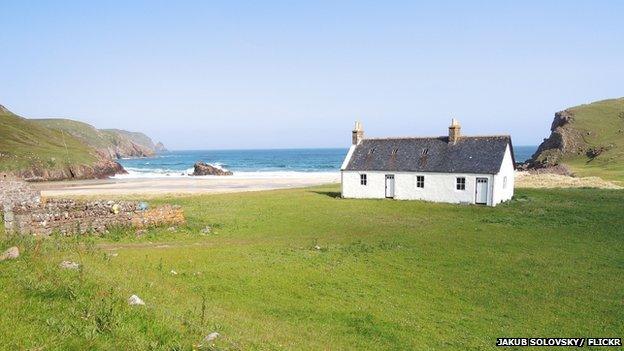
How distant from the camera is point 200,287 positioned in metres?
16.3

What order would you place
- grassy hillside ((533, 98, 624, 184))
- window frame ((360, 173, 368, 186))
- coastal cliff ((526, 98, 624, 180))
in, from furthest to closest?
grassy hillside ((533, 98, 624, 184)), coastal cliff ((526, 98, 624, 180)), window frame ((360, 173, 368, 186))

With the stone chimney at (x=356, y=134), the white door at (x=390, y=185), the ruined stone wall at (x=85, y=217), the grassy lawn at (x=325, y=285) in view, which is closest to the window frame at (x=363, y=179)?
the white door at (x=390, y=185)

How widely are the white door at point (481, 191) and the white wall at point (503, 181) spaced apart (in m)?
0.92

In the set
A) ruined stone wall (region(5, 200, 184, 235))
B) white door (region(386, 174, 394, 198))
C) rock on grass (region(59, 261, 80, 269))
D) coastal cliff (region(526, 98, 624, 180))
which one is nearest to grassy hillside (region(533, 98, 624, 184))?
coastal cliff (region(526, 98, 624, 180))

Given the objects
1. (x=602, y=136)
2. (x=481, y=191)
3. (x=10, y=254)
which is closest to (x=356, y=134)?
(x=481, y=191)

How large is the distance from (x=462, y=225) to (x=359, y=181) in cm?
1737

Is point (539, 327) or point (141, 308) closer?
point (141, 308)

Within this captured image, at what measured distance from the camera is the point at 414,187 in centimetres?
4297

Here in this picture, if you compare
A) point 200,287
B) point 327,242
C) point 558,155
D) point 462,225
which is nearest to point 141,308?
point 200,287

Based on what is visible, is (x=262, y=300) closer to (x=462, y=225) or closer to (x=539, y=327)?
(x=539, y=327)

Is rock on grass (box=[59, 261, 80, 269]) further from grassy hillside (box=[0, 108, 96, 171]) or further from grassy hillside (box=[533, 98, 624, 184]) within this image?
grassy hillside (box=[533, 98, 624, 184])

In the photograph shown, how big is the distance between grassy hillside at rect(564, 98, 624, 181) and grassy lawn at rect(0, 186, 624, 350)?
5905cm

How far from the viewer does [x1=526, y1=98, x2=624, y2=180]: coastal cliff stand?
9475cm

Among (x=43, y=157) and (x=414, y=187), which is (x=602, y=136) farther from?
(x=43, y=157)
